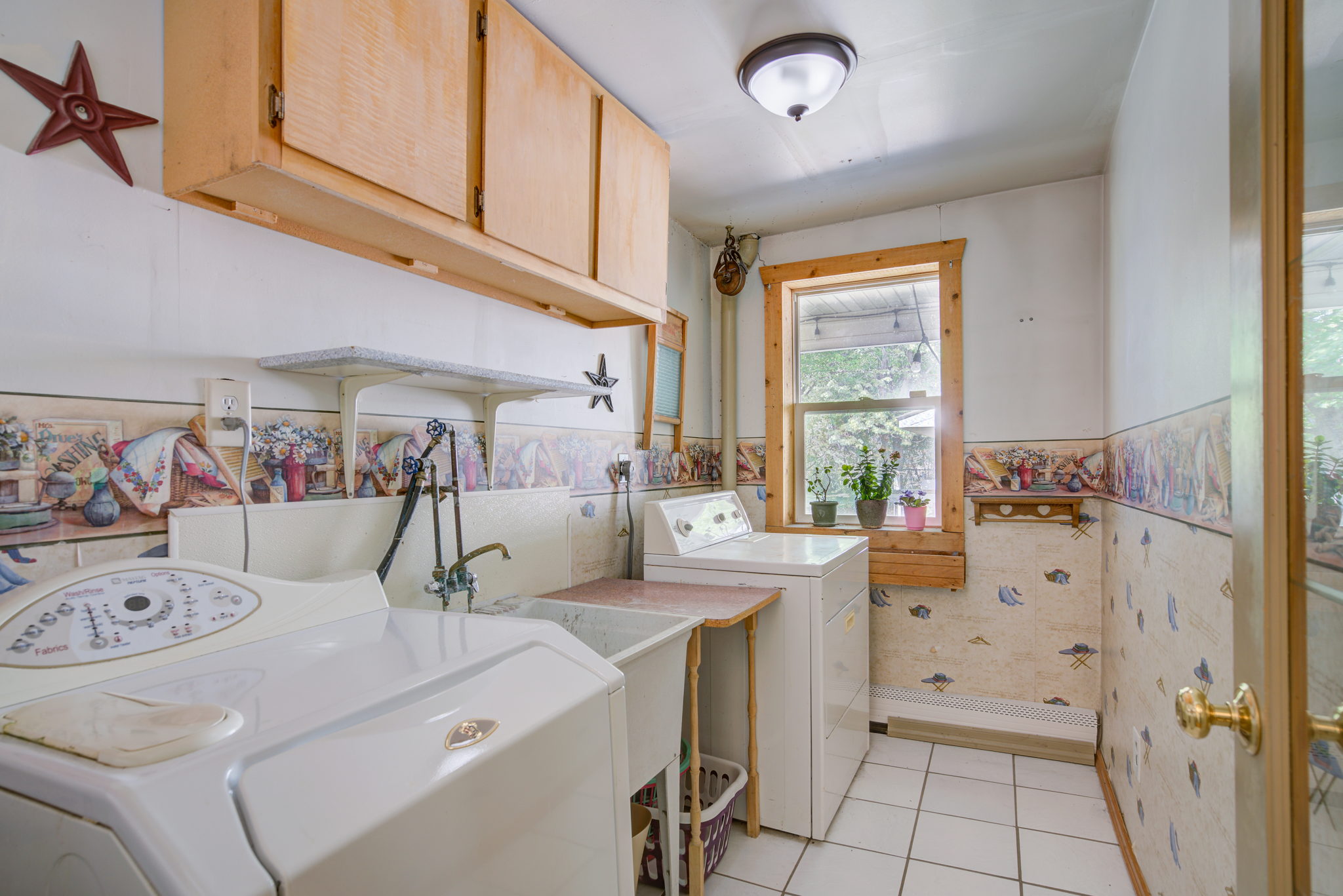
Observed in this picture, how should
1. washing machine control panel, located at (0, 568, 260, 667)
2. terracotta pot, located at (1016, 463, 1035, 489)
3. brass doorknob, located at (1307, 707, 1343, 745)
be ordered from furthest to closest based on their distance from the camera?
terracotta pot, located at (1016, 463, 1035, 489) → washing machine control panel, located at (0, 568, 260, 667) → brass doorknob, located at (1307, 707, 1343, 745)

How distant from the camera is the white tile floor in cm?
205

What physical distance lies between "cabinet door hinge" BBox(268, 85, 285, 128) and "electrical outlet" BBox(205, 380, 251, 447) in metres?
0.53

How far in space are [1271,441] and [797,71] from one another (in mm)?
1769

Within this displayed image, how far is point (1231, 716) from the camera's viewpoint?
0.72 metres

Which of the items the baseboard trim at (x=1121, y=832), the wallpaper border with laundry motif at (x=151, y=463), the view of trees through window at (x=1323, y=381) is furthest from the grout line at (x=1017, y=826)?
the wallpaper border with laundry motif at (x=151, y=463)

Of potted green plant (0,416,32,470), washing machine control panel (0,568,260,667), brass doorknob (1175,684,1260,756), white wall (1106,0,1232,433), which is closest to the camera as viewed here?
brass doorknob (1175,684,1260,756)

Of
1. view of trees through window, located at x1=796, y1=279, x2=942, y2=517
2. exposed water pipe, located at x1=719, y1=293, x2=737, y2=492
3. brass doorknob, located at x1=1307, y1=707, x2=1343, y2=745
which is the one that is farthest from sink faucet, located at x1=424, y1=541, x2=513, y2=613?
view of trees through window, located at x1=796, y1=279, x2=942, y2=517

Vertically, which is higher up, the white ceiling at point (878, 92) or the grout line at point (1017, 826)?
the white ceiling at point (878, 92)

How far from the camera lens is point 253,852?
0.59m

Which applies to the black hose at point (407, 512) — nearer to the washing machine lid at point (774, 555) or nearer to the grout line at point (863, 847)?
the washing machine lid at point (774, 555)

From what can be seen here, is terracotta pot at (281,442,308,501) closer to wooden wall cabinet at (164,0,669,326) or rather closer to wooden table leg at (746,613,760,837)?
wooden wall cabinet at (164,0,669,326)

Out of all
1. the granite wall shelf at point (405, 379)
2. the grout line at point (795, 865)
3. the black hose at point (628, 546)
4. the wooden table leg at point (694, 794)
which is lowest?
the grout line at point (795, 865)

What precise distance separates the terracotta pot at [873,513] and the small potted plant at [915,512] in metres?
0.11

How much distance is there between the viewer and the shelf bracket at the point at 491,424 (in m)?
2.03
